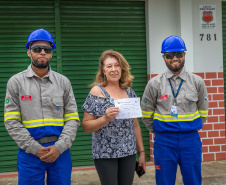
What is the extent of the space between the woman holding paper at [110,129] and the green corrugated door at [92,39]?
109 inches

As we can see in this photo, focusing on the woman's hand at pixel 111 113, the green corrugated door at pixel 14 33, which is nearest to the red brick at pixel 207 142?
the green corrugated door at pixel 14 33

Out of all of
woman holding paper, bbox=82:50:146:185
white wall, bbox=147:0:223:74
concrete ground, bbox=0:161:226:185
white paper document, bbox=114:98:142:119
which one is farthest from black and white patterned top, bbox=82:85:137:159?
white wall, bbox=147:0:223:74

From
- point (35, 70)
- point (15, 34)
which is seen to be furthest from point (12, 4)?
point (35, 70)

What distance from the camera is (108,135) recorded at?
129 inches

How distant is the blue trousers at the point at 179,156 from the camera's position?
3.69 m

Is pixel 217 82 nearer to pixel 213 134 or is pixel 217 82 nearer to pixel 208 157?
pixel 213 134

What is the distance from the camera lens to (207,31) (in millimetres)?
6375

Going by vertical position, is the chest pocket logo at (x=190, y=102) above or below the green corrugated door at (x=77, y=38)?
below

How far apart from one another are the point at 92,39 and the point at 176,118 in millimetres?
3034

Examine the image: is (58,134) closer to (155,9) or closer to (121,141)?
(121,141)

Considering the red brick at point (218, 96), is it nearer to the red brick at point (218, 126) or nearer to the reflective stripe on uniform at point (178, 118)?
the red brick at point (218, 126)

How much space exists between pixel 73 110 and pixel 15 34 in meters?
3.15

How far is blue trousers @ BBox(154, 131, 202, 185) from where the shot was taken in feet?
12.1

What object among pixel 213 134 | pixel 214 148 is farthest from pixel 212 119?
pixel 214 148
